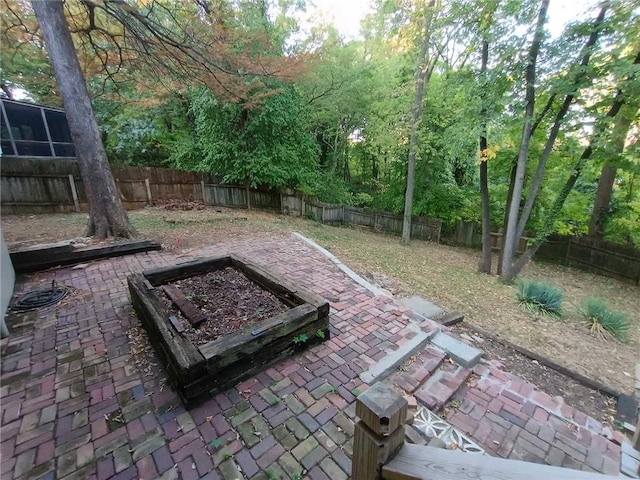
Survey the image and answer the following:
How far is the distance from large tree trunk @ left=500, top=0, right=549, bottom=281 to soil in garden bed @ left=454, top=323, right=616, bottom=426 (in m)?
4.16

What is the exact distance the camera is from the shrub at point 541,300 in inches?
207

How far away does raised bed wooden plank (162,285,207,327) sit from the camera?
269cm

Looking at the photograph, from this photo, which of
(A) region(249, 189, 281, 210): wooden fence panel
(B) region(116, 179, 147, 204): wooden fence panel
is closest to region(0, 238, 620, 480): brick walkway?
(B) region(116, 179, 147, 204): wooden fence panel

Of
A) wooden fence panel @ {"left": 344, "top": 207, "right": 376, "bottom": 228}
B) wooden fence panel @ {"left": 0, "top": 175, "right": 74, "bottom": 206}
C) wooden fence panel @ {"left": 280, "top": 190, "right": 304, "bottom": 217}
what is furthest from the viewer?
wooden fence panel @ {"left": 344, "top": 207, "right": 376, "bottom": 228}

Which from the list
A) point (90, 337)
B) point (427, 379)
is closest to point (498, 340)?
point (427, 379)

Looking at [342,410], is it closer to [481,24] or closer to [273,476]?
[273,476]

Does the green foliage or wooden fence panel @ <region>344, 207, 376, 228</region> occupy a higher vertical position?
the green foliage

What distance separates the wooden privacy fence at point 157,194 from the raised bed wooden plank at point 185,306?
8.29 meters

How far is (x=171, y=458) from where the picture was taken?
67.3 inches

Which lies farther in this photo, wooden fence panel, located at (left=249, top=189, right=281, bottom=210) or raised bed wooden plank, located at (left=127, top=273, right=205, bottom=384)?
wooden fence panel, located at (left=249, top=189, right=281, bottom=210)

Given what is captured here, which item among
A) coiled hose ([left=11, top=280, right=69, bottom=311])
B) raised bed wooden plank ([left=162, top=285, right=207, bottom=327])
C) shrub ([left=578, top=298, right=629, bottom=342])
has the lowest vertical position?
shrub ([left=578, top=298, right=629, bottom=342])

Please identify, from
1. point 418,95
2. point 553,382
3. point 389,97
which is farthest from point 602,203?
point 553,382

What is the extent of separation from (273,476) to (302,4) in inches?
585

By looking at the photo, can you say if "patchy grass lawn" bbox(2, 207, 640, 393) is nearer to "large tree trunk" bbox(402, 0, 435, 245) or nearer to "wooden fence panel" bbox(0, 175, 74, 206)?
"wooden fence panel" bbox(0, 175, 74, 206)
